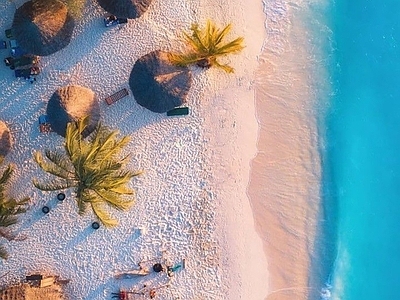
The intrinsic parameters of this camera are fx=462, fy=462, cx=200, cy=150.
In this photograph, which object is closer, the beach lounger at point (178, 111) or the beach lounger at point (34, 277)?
the beach lounger at point (34, 277)

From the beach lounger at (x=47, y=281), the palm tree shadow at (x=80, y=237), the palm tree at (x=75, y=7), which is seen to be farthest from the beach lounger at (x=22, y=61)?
the beach lounger at (x=47, y=281)

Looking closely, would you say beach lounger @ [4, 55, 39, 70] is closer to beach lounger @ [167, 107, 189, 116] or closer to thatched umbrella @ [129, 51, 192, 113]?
thatched umbrella @ [129, 51, 192, 113]

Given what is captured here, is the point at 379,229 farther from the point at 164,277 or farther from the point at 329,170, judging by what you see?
the point at 164,277

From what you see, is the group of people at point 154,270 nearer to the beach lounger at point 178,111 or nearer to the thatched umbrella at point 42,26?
the beach lounger at point 178,111

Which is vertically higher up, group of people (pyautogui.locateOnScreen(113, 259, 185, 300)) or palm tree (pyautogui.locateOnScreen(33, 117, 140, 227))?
palm tree (pyautogui.locateOnScreen(33, 117, 140, 227))

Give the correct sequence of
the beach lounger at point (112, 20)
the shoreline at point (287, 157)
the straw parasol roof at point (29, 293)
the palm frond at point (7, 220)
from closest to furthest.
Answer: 1. the palm frond at point (7, 220)
2. the straw parasol roof at point (29, 293)
3. the beach lounger at point (112, 20)
4. the shoreline at point (287, 157)

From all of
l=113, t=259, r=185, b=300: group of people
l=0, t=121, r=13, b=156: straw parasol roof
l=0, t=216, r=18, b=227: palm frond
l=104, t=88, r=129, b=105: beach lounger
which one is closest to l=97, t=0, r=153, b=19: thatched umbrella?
l=104, t=88, r=129, b=105: beach lounger

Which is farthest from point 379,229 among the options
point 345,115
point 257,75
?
point 257,75
